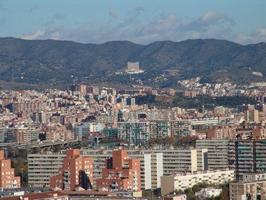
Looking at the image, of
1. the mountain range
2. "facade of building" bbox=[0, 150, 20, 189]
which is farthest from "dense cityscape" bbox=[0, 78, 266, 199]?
the mountain range

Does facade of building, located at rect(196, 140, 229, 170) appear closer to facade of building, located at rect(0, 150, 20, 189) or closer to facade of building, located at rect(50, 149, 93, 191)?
facade of building, located at rect(50, 149, 93, 191)

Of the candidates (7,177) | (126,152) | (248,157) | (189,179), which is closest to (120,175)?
(189,179)

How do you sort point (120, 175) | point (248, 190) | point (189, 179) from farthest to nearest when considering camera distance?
point (189, 179), point (120, 175), point (248, 190)

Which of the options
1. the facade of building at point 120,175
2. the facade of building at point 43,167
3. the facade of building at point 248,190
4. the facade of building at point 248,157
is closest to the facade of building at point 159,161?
the facade of building at point 43,167

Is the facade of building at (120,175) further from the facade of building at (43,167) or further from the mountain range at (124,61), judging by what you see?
the mountain range at (124,61)

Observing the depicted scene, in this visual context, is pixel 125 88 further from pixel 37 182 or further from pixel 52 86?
pixel 37 182

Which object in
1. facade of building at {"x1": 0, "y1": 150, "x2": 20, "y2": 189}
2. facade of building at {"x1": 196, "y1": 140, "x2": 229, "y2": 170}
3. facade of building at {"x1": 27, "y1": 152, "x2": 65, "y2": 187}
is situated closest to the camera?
facade of building at {"x1": 0, "y1": 150, "x2": 20, "y2": 189}

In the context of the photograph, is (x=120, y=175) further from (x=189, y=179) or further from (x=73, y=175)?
(x=189, y=179)
